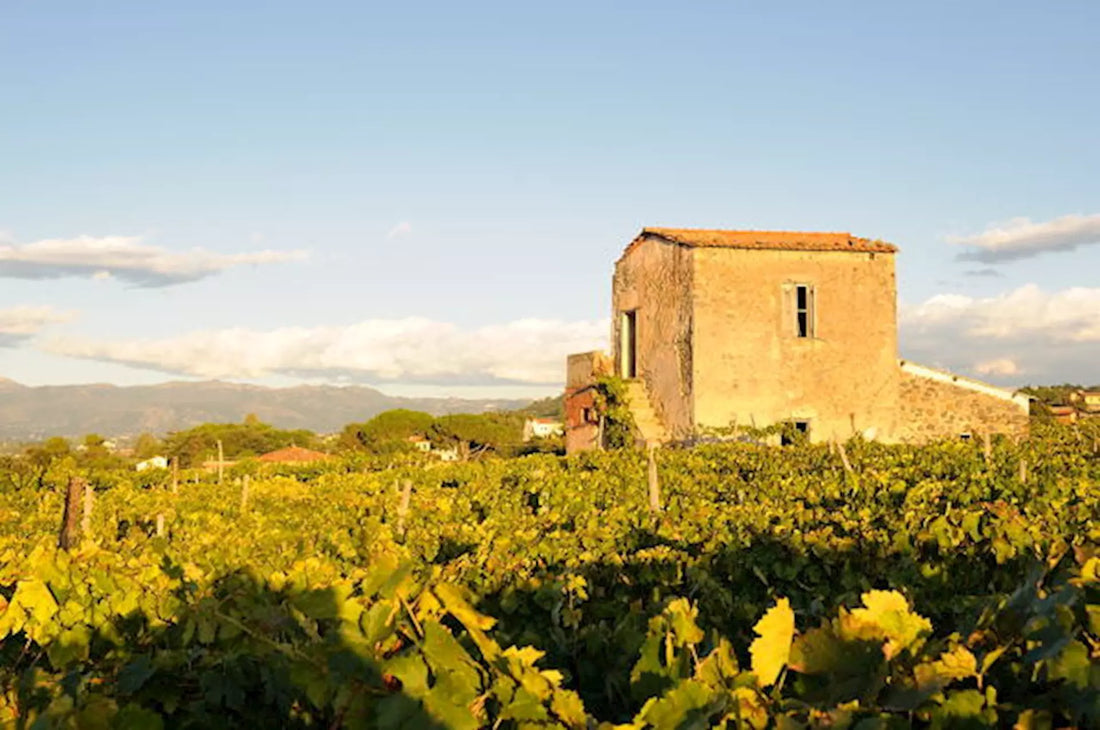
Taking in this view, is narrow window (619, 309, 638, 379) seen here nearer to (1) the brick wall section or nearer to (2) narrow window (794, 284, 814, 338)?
(2) narrow window (794, 284, 814, 338)

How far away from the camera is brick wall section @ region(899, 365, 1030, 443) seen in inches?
910

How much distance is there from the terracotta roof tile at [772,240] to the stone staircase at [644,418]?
3952 millimetres

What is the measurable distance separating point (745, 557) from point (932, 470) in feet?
22.7

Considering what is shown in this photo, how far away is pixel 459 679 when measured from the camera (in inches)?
79.7

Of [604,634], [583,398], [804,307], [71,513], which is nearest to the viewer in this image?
[604,634]

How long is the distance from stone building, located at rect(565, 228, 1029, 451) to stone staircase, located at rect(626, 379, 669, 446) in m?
0.04

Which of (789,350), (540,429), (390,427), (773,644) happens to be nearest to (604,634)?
(773,644)

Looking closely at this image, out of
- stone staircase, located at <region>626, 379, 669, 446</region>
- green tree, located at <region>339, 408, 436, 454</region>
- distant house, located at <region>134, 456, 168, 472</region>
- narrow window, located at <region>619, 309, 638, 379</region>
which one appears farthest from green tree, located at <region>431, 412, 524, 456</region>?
stone staircase, located at <region>626, 379, 669, 446</region>

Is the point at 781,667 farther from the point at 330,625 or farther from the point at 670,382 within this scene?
the point at 670,382

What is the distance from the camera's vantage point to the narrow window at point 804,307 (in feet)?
74.2

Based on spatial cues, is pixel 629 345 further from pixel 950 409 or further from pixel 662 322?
pixel 950 409

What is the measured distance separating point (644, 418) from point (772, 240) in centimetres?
538

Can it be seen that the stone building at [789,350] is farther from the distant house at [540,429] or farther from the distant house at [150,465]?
the distant house at [540,429]

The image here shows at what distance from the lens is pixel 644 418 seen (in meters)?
23.8
